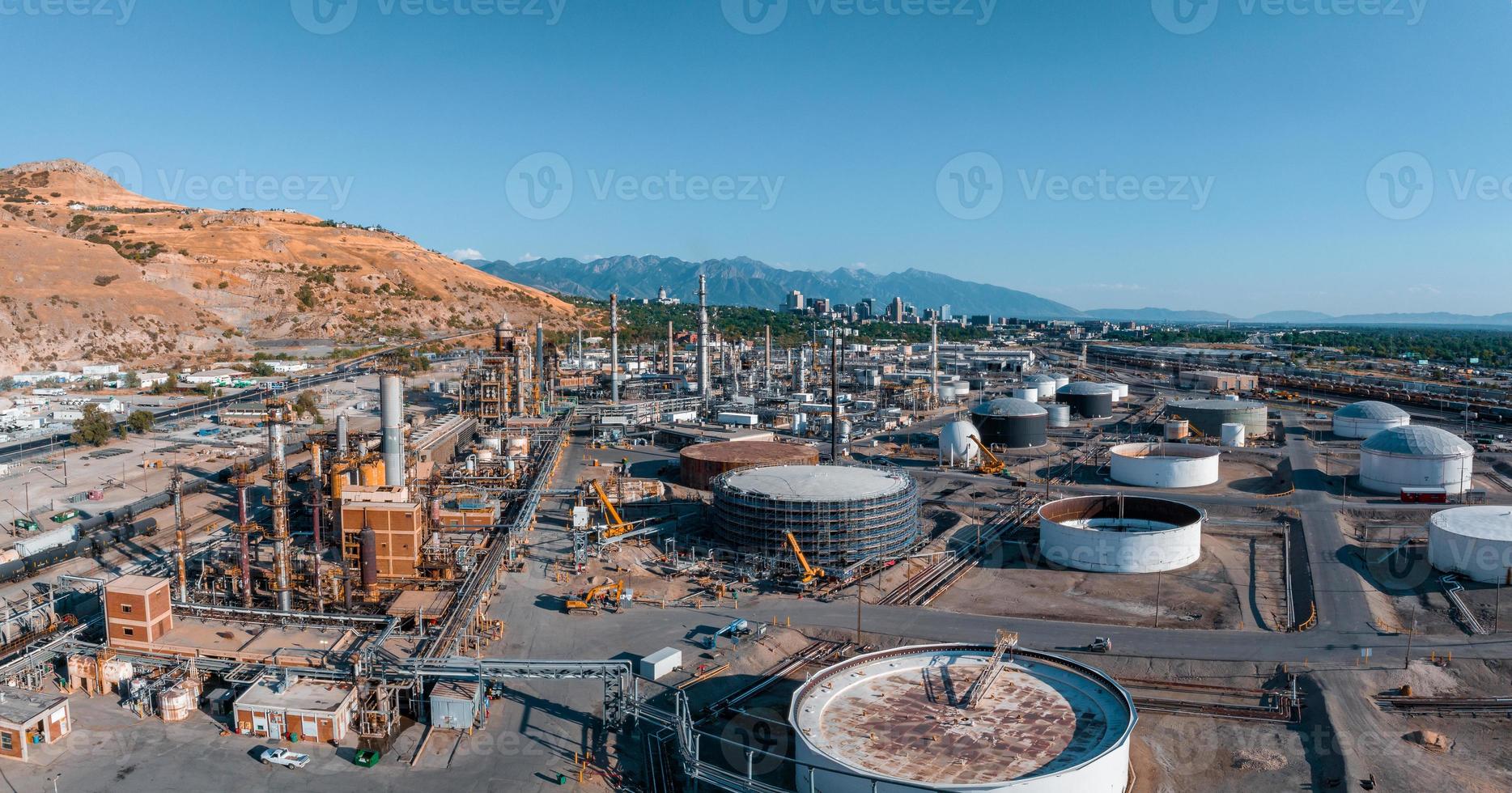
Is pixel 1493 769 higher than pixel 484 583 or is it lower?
lower

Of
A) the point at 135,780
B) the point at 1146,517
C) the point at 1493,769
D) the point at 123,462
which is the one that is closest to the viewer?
the point at 135,780

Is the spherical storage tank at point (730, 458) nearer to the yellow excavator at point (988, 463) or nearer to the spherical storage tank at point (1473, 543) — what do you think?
the yellow excavator at point (988, 463)

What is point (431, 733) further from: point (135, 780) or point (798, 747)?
point (798, 747)

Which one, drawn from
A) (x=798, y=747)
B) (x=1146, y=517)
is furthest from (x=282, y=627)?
(x=1146, y=517)

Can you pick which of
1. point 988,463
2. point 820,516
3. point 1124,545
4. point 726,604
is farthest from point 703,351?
point 726,604

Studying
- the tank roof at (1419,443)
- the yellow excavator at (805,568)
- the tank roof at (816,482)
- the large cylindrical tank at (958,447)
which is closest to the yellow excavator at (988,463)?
the large cylindrical tank at (958,447)

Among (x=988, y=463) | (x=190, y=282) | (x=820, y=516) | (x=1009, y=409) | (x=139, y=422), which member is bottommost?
(x=988, y=463)

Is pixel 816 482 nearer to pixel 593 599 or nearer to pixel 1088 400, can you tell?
pixel 593 599
